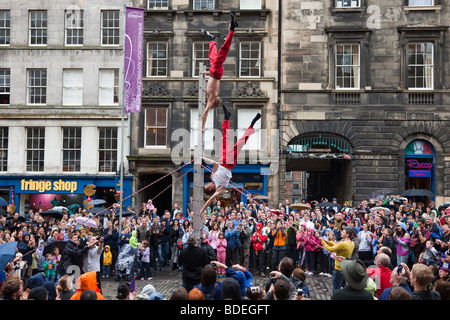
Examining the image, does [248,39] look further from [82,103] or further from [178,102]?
[82,103]

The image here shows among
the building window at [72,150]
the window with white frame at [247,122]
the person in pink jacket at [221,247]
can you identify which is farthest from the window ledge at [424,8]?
the building window at [72,150]

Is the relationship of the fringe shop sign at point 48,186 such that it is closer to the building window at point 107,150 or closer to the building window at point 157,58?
the building window at point 107,150

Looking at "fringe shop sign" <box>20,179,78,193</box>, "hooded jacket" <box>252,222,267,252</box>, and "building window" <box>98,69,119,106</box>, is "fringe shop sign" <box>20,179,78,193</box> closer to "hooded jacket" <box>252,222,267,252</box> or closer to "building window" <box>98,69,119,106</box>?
"building window" <box>98,69,119,106</box>

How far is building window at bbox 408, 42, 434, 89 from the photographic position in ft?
81.8

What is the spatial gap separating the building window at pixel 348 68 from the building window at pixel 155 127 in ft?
32.6

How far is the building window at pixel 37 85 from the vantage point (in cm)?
2773

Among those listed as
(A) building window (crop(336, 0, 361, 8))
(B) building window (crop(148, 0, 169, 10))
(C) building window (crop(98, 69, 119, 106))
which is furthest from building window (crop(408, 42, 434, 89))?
(C) building window (crop(98, 69, 119, 106))

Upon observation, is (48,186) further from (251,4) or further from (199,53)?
(251,4)

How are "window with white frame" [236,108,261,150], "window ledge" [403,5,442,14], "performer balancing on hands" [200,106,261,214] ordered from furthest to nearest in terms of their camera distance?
"window with white frame" [236,108,261,150] < "window ledge" [403,5,442,14] < "performer balancing on hands" [200,106,261,214]

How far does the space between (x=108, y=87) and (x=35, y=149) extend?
223 inches

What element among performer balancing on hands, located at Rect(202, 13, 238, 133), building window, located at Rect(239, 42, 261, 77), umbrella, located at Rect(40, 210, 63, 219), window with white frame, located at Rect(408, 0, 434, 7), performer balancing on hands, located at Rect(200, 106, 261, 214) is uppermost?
window with white frame, located at Rect(408, 0, 434, 7)

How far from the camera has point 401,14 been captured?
2480 centimetres

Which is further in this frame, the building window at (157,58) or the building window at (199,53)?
the building window at (157,58)

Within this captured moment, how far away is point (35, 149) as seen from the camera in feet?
89.9
